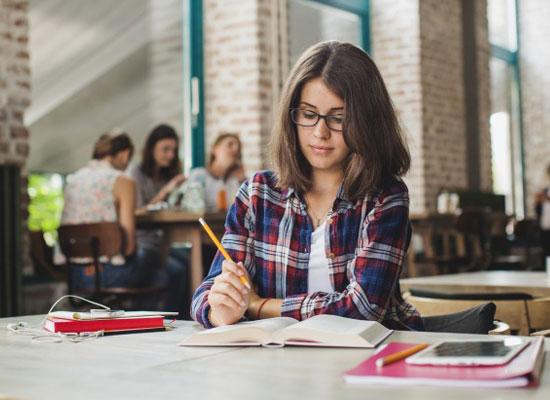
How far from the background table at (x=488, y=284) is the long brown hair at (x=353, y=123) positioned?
2.85 ft

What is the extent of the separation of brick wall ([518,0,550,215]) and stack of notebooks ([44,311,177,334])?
Result: 383 inches

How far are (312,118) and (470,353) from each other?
893 mm

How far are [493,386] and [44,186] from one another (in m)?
4.49

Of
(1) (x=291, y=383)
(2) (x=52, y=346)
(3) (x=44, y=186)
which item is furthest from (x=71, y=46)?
(1) (x=291, y=383)

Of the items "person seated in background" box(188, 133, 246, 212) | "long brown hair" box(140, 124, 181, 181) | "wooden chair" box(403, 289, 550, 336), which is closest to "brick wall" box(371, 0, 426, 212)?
"person seated in background" box(188, 133, 246, 212)

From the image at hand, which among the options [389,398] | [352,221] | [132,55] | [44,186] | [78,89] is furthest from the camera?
[132,55]

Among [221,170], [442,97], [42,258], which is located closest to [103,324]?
[42,258]

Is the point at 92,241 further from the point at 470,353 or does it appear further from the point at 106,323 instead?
the point at 470,353

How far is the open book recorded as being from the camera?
120cm

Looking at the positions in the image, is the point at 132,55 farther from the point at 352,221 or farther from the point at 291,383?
the point at 291,383

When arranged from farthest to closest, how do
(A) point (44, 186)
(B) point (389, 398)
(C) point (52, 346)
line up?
(A) point (44, 186), (C) point (52, 346), (B) point (389, 398)

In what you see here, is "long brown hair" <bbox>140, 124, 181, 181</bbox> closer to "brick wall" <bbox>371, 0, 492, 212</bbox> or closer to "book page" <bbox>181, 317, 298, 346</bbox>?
"brick wall" <bbox>371, 0, 492, 212</bbox>

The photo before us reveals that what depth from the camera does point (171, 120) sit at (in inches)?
238

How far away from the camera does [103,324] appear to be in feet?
4.70
